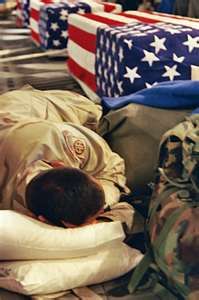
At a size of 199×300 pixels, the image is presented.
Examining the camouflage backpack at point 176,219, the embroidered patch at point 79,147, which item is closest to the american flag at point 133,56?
the embroidered patch at point 79,147

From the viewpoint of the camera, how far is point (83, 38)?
3.38 metres

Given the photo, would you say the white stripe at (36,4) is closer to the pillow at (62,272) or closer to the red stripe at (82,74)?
the red stripe at (82,74)

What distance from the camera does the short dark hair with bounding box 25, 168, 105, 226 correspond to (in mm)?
1335

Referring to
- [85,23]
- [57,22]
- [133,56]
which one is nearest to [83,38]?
[85,23]

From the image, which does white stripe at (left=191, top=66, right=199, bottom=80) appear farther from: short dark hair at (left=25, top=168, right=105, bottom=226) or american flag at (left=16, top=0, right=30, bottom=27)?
american flag at (left=16, top=0, right=30, bottom=27)

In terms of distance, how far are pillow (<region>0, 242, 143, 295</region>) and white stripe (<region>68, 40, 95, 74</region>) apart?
6.08 feet

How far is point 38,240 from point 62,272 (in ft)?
0.29

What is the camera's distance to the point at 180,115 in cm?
181

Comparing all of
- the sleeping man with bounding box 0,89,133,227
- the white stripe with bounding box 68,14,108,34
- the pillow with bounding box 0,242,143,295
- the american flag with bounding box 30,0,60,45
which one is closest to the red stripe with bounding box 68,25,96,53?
the white stripe with bounding box 68,14,108,34

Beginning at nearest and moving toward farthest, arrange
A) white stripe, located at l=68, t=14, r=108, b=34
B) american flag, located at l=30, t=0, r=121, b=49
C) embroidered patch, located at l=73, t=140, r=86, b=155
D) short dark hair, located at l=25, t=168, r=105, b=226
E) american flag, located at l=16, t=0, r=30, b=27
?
short dark hair, located at l=25, t=168, r=105, b=226 → embroidered patch, located at l=73, t=140, r=86, b=155 → white stripe, located at l=68, t=14, r=108, b=34 → american flag, located at l=30, t=0, r=121, b=49 → american flag, located at l=16, t=0, r=30, b=27

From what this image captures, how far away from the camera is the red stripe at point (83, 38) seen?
10.2 feet

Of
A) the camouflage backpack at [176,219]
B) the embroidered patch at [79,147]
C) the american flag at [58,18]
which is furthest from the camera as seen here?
the american flag at [58,18]

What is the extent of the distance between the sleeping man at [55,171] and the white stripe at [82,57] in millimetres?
1247

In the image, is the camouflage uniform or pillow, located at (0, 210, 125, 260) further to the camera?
the camouflage uniform
